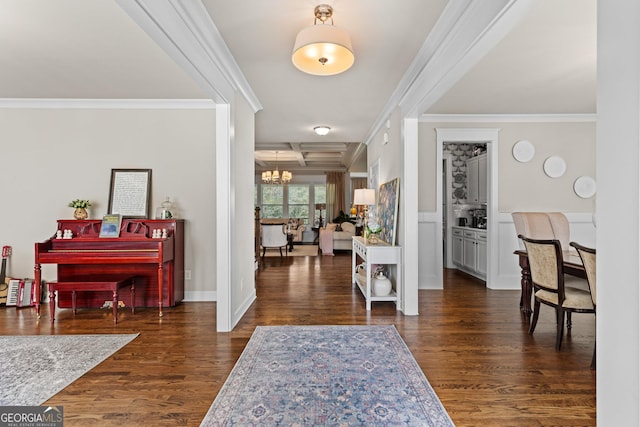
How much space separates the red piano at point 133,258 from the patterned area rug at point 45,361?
855mm

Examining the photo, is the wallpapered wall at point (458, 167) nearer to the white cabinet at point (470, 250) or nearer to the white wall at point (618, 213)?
the white cabinet at point (470, 250)

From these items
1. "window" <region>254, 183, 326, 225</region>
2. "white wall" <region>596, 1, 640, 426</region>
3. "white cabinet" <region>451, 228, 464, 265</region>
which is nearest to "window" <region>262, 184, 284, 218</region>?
"window" <region>254, 183, 326, 225</region>

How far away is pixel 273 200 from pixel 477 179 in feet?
24.1

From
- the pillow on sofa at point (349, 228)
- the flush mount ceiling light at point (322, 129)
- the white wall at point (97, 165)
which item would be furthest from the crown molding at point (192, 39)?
the pillow on sofa at point (349, 228)

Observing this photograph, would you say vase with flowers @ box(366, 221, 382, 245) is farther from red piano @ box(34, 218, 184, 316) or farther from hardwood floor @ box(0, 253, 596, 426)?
red piano @ box(34, 218, 184, 316)

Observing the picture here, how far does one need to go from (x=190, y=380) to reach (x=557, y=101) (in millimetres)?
5020

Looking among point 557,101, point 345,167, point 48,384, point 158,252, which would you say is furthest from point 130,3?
point 345,167

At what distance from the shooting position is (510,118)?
4926mm

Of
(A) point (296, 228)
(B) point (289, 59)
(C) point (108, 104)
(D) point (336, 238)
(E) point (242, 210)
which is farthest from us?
(A) point (296, 228)

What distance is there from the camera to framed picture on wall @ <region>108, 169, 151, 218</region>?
13.9ft

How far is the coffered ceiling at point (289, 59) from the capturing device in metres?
2.34

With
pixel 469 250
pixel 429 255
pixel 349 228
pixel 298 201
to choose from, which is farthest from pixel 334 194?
pixel 429 255

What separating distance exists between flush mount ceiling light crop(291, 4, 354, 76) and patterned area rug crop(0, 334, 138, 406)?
2.74m

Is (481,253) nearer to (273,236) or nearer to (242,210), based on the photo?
(242,210)
